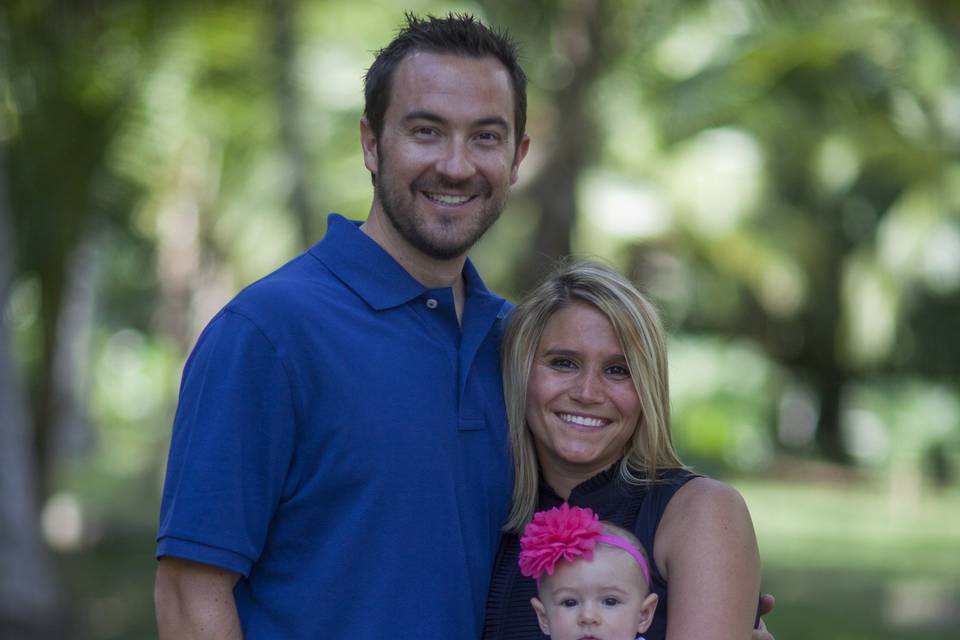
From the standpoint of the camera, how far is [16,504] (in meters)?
10.4

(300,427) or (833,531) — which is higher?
(300,427)

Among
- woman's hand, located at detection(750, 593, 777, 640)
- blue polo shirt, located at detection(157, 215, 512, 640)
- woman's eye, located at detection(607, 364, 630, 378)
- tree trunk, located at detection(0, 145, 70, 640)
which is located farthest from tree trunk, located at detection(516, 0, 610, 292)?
blue polo shirt, located at detection(157, 215, 512, 640)

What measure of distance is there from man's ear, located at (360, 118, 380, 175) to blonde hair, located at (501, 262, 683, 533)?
548 mm

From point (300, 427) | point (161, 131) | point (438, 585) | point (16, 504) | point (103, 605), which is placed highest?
point (161, 131)

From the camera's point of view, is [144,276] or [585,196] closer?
[585,196]

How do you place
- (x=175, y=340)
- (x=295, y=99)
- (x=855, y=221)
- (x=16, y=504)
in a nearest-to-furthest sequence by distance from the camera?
(x=16, y=504), (x=295, y=99), (x=175, y=340), (x=855, y=221)

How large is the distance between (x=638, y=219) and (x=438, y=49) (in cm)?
2160

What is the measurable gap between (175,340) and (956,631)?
14.3 meters

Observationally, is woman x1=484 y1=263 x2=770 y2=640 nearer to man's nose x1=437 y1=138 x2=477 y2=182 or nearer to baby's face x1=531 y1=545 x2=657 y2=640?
baby's face x1=531 y1=545 x2=657 y2=640

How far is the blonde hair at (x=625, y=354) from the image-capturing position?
11.7ft

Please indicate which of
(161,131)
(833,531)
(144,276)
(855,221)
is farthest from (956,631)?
(144,276)

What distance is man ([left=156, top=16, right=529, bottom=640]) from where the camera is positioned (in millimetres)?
3113

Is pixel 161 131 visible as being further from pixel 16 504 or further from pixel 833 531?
pixel 833 531

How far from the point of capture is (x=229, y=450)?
10.2 feet
